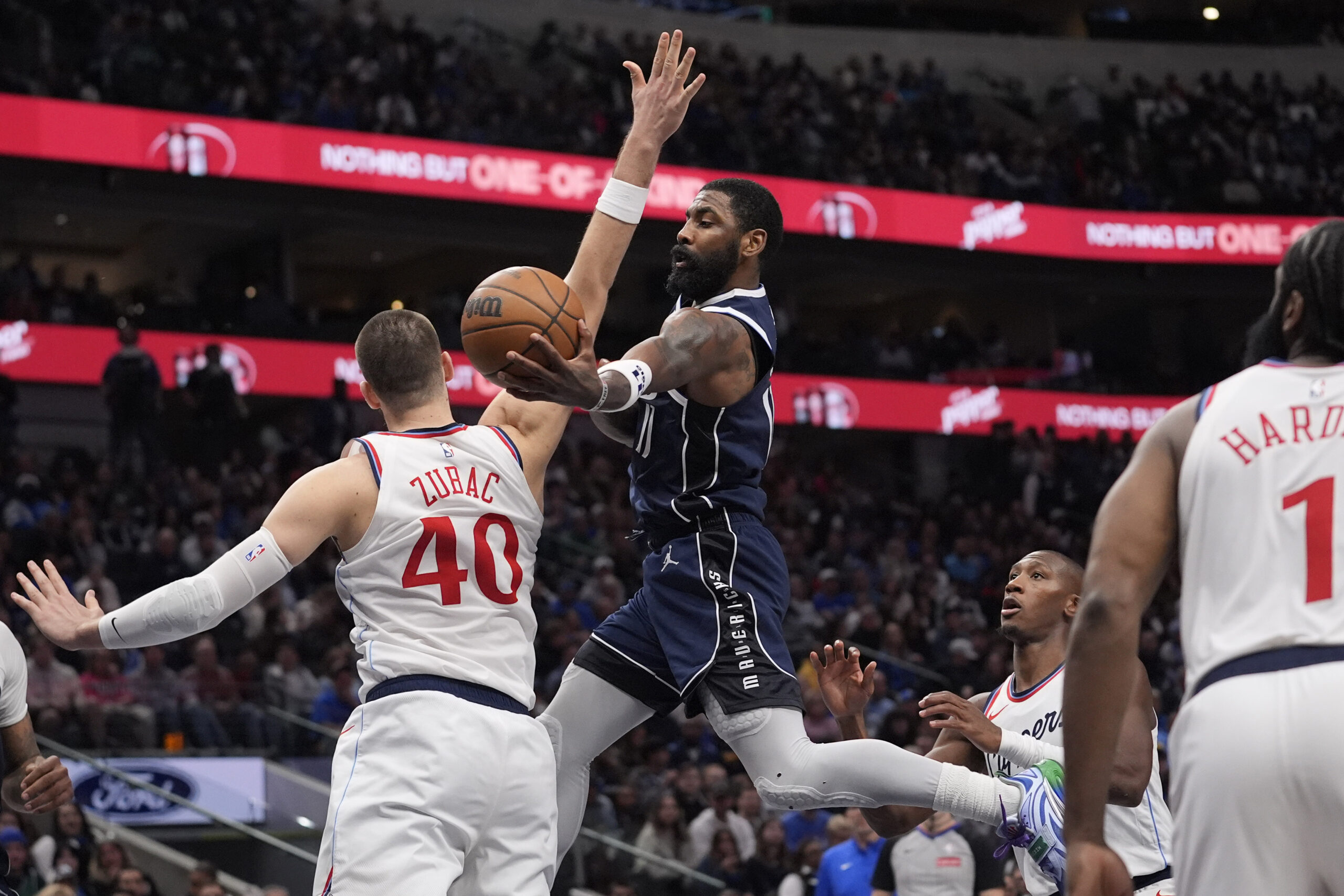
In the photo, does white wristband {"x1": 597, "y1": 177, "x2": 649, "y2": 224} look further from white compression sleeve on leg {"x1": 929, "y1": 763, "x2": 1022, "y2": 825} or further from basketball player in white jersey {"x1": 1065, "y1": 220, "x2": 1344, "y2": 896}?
basketball player in white jersey {"x1": 1065, "y1": 220, "x2": 1344, "y2": 896}

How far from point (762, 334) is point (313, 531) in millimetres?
1704

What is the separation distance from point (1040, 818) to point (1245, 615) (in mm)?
2343

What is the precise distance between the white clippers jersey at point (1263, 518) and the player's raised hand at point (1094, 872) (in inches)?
14.7

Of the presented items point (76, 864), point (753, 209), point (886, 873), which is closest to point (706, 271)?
point (753, 209)

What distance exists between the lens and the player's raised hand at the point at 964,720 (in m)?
5.29

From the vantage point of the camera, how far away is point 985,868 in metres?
9.77

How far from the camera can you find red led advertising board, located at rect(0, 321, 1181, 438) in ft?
70.8

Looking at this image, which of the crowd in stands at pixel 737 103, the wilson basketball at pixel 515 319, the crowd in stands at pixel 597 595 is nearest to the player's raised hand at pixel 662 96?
the wilson basketball at pixel 515 319

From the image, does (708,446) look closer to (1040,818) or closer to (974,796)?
(974,796)

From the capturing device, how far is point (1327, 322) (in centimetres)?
310

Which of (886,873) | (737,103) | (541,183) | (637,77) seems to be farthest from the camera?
(737,103)

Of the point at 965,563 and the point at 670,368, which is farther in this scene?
the point at 965,563

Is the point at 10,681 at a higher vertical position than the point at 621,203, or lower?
lower

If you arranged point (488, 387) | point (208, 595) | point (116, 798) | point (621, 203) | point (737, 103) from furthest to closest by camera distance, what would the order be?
point (737, 103), point (488, 387), point (116, 798), point (621, 203), point (208, 595)
